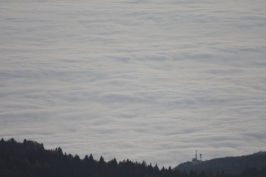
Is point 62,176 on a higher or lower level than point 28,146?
lower

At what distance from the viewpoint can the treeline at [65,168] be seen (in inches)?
3959

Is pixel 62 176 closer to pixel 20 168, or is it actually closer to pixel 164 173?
pixel 20 168

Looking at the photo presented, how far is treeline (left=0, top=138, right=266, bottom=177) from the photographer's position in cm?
10056

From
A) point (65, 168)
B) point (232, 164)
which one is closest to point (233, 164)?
point (232, 164)

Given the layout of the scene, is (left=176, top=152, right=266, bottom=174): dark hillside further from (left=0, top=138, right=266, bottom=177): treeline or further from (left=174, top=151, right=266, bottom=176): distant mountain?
(left=0, top=138, right=266, bottom=177): treeline

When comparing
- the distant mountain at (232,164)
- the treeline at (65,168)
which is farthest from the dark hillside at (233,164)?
the treeline at (65,168)

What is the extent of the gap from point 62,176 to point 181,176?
1178cm

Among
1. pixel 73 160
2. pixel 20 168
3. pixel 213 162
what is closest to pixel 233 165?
pixel 213 162

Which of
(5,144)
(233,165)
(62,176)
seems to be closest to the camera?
(62,176)

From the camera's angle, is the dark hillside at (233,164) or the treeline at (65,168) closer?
the treeline at (65,168)

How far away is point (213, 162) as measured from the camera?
127062mm

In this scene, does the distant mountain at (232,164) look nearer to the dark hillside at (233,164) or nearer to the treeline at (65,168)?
Answer: the dark hillside at (233,164)

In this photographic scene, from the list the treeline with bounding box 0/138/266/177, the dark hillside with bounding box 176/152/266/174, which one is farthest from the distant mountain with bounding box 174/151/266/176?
the treeline with bounding box 0/138/266/177

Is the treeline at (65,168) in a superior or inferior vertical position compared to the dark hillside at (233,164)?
inferior
